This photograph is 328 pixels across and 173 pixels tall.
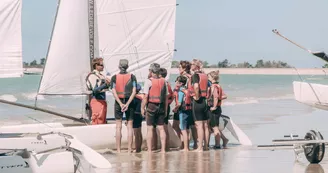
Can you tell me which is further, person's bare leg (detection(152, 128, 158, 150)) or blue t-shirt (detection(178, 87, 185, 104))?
person's bare leg (detection(152, 128, 158, 150))

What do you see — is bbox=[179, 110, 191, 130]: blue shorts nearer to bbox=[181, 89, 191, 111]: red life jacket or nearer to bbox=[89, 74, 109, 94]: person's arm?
bbox=[181, 89, 191, 111]: red life jacket

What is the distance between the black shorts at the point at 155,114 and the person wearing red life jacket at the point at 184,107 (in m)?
0.54

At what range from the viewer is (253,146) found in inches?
664

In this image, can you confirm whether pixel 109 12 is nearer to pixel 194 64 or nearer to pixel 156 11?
pixel 156 11

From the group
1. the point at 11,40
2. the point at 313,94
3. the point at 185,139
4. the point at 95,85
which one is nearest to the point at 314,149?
the point at 313,94

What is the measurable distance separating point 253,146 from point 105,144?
2983 millimetres

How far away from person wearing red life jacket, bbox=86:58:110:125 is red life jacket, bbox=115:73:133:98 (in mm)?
403

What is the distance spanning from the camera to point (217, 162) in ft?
45.8

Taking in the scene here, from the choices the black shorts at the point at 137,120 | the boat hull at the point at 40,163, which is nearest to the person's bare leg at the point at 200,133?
the black shorts at the point at 137,120

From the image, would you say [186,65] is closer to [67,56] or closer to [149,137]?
[149,137]

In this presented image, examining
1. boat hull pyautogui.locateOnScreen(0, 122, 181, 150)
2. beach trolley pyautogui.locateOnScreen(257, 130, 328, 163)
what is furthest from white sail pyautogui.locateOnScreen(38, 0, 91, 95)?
beach trolley pyautogui.locateOnScreen(257, 130, 328, 163)

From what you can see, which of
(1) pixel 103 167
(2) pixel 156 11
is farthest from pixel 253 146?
(1) pixel 103 167

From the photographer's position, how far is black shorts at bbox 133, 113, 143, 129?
600 inches

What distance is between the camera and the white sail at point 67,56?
53.6ft
